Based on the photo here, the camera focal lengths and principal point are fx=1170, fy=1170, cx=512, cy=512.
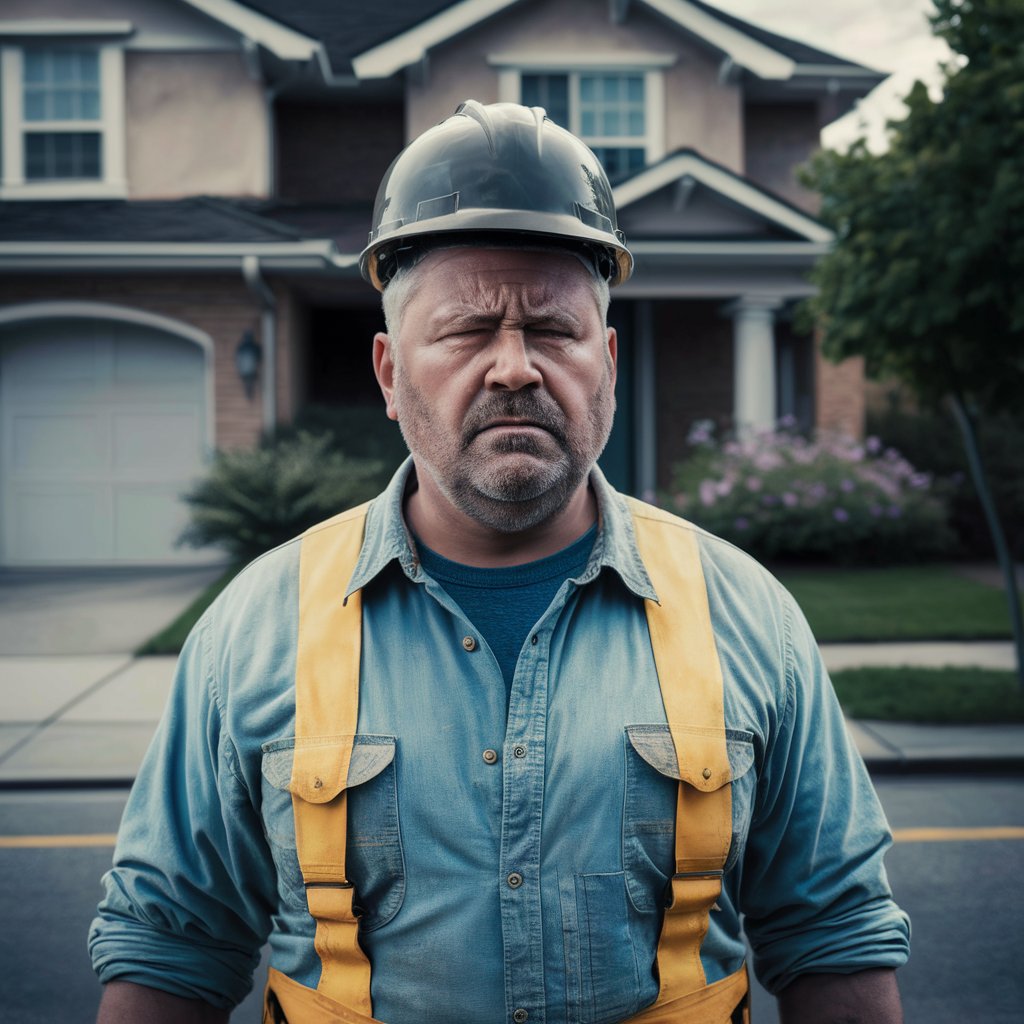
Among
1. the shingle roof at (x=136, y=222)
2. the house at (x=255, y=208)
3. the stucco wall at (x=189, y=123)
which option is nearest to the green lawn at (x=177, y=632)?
the house at (x=255, y=208)

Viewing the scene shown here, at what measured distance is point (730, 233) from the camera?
46.4ft

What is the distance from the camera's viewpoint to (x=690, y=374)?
16.9 meters

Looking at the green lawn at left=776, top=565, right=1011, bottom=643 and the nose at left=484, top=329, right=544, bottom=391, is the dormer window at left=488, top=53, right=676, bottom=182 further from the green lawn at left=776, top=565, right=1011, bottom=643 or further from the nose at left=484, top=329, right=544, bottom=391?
the nose at left=484, top=329, right=544, bottom=391

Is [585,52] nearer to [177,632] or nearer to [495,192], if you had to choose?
[177,632]

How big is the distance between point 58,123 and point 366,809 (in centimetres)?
1492

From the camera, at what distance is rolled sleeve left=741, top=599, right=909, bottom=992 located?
1746 millimetres

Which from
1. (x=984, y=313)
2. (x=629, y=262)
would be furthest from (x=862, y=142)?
(x=629, y=262)

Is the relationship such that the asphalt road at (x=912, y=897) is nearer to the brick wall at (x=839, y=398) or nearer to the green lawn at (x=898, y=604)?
the green lawn at (x=898, y=604)

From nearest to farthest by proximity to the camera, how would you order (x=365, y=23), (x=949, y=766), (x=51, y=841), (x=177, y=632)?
(x=51, y=841), (x=949, y=766), (x=177, y=632), (x=365, y=23)

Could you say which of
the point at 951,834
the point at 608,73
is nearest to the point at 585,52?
the point at 608,73

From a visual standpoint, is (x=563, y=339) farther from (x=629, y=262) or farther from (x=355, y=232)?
(x=355, y=232)

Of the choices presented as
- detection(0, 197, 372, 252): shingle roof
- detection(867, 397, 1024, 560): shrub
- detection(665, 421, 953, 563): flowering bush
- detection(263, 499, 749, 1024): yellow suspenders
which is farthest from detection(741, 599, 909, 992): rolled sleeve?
detection(867, 397, 1024, 560): shrub

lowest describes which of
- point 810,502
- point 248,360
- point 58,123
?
point 810,502

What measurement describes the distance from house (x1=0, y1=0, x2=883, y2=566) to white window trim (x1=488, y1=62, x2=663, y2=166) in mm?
30
